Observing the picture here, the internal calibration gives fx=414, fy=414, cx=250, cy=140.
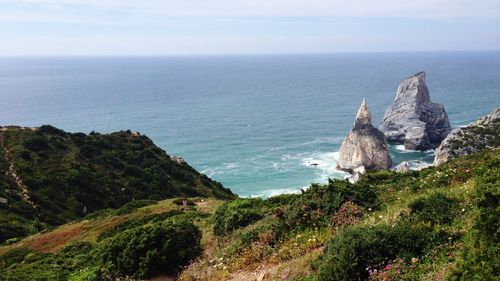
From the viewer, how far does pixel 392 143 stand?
100 metres

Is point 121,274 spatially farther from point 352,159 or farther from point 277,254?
point 352,159

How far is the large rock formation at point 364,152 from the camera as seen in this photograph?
8062cm

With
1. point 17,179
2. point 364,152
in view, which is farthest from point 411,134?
point 17,179

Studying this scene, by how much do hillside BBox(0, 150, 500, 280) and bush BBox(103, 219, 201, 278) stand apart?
38 millimetres

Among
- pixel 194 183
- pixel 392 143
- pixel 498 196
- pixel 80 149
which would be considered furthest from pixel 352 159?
pixel 498 196

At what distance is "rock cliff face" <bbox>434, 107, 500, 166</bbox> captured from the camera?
7144 cm

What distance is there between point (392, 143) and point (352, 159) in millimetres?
24128

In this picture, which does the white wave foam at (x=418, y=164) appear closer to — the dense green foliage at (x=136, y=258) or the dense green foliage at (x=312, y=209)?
the dense green foliage at (x=312, y=209)

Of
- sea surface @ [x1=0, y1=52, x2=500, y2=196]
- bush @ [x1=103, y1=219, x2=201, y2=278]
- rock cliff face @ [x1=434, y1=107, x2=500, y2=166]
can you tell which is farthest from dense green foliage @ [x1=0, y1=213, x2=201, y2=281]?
rock cliff face @ [x1=434, y1=107, x2=500, y2=166]

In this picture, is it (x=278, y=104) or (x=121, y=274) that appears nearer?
(x=121, y=274)

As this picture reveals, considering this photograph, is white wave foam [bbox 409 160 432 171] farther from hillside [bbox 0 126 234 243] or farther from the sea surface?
hillside [bbox 0 126 234 243]

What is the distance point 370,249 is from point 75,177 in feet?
140

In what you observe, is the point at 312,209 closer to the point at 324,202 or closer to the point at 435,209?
the point at 324,202

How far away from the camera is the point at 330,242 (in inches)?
382
